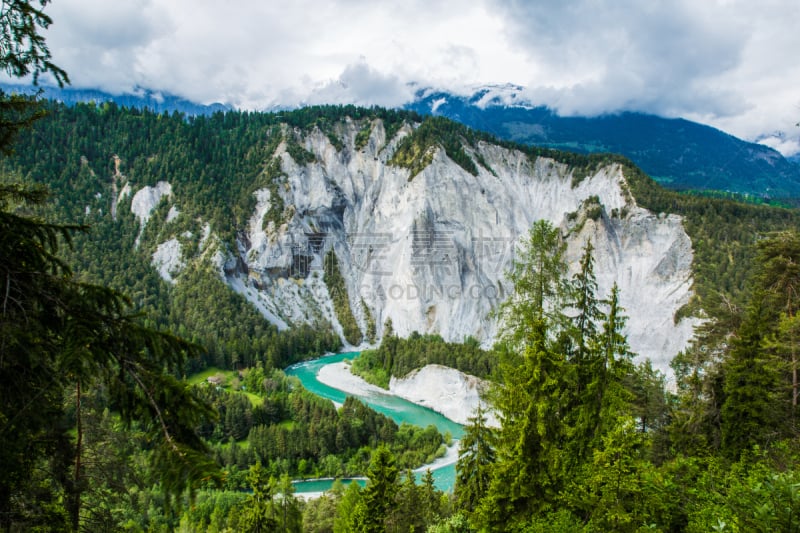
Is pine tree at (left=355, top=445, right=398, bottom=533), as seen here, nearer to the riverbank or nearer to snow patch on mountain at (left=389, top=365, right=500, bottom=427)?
the riverbank

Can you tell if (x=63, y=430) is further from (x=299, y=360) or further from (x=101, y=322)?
(x=299, y=360)

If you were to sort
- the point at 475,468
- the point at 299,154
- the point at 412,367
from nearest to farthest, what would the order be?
1. the point at 475,468
2. the point at 412,367
3. the point at 299,154

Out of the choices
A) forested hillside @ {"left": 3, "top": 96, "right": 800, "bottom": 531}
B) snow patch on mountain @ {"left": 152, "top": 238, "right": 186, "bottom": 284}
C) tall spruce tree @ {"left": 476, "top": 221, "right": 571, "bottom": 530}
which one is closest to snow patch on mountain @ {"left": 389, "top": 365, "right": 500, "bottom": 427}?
forested hillside @ {"left": 3, "top": 96, "right": 800, "bottom": 531}

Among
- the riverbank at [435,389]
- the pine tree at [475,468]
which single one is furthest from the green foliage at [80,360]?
the riverbank at [435,389]

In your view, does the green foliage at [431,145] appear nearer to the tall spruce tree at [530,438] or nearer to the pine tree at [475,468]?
the pine tree at [475,468]

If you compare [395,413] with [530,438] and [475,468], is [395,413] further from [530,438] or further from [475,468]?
[530,438]

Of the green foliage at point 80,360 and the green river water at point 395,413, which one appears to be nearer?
the green foliage at point 80,360

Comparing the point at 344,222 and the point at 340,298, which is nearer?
the point at 340,298

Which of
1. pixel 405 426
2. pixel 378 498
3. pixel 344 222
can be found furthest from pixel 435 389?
pixel 344 222

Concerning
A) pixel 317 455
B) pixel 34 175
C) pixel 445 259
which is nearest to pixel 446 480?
pixel 317 455
